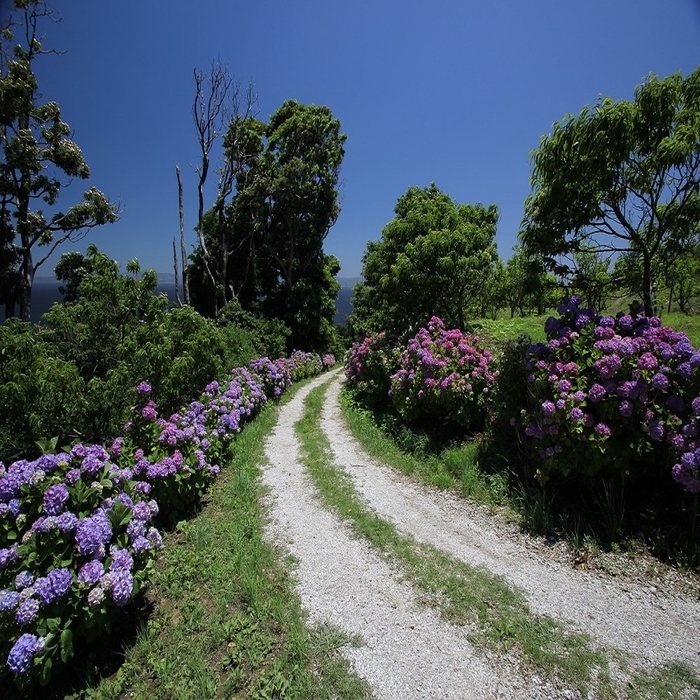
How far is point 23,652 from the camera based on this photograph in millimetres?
2797

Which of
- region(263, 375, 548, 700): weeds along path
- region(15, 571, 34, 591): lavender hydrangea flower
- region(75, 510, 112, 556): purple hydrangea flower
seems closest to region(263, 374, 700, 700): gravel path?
region(263, 375, 548, 700): weeds along path

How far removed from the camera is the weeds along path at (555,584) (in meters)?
3.17

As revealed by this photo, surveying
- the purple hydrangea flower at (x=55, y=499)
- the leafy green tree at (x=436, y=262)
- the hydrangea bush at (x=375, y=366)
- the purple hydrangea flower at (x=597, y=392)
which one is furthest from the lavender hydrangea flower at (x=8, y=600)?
the leafy green tree at (x=436, y=262)

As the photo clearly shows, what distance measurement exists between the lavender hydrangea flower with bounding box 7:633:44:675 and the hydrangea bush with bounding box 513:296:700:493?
5204mm

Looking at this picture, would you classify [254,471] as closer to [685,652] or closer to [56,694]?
[56,694]

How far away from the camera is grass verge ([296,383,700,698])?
284cm

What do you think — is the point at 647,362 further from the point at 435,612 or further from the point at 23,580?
the point at 23,580

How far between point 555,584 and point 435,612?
1300mm

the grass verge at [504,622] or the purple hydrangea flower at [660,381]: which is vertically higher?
the purple hydrangea flower at [660,381]

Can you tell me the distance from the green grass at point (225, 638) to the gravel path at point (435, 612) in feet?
0.74

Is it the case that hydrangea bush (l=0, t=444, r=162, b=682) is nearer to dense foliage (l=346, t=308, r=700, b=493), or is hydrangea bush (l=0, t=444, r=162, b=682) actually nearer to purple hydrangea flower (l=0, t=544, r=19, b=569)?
purple hydrangea flower (l=0, t=544, r=19, b=569)

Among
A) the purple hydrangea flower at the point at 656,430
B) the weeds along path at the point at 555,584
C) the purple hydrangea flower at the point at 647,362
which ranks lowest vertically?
the weeds along path at the point at 555,584

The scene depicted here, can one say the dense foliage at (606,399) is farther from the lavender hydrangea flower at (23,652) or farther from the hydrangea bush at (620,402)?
the lavender hydrangea flower at (23,652)

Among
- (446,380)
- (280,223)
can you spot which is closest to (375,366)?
(446,380)
